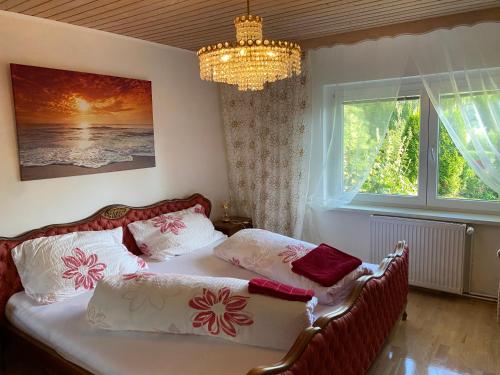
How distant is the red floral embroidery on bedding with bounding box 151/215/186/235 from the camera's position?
314 cm

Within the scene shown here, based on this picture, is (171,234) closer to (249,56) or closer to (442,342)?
(249,56)

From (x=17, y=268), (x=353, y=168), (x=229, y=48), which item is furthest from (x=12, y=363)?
(x=353, y=168)

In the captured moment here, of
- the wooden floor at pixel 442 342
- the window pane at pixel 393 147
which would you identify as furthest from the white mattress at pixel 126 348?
the window pane at pixel 393 147

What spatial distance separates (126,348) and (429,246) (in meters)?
2.61

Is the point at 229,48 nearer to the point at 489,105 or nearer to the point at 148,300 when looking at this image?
the point at 148,300

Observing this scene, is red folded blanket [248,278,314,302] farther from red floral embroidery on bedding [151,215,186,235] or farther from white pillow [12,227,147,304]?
red floral embroidery on bedding [151,215,186,235]

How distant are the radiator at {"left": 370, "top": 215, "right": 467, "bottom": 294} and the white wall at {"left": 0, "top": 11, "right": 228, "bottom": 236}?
1714 millimetres

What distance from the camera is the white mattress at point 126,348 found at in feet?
5.36

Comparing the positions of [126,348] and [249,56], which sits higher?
[249,56]

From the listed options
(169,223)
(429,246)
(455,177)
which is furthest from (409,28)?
(169,223)

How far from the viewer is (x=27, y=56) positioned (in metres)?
2.51

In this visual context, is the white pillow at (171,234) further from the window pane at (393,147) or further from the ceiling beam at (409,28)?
the ceiling beam at (409,28)

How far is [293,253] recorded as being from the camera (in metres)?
2.58

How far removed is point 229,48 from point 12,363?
2.39 meters
